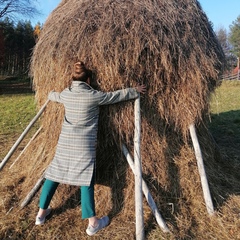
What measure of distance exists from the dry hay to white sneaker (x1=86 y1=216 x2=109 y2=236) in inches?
3.8

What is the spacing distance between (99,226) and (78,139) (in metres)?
1.06

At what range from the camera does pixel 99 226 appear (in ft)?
11.9

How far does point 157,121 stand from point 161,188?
0.92 metres

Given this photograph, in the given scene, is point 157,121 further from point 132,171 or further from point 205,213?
point 205,213

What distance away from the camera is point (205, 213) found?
12.9ft

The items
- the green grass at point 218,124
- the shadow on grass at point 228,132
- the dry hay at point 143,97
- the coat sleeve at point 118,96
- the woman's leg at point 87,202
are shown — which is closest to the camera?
the woman's leg at point 87,202

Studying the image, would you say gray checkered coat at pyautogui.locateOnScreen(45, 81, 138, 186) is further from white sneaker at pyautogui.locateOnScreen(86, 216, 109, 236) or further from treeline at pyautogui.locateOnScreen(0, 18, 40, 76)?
treeline at pyautogui.locateOnScreen(0, 18, 40, 76)

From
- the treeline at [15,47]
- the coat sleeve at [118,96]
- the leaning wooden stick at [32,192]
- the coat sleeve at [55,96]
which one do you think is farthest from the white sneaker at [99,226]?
the treeline at [15,47]

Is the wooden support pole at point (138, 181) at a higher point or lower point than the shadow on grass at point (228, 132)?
higher

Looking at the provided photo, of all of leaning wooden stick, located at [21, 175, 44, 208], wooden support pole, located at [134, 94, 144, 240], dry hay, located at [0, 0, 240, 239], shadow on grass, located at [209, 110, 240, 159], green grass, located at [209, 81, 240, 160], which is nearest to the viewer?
wooden support pole, located at [134, 94, 144, 240]

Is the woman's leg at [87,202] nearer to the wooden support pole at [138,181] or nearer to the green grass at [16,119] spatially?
the wooden support pole at [138,181]

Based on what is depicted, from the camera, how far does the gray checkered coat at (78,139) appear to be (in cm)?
358

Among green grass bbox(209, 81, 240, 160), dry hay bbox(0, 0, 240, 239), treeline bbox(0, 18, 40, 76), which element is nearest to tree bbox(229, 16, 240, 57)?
treeline bbox(0, 18, 40, 76)

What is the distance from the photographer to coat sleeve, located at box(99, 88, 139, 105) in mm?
3660
